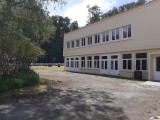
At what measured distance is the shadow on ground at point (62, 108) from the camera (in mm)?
11500

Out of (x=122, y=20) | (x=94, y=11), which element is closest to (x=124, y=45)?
(x=122, y=20)

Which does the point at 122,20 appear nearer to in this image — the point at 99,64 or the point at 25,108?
the point at 99,64

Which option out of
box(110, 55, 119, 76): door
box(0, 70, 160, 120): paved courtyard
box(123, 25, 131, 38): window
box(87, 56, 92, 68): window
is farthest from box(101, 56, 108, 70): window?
box(0, 70, 160, 120): paved courtyard

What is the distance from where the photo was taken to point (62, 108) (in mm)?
13141

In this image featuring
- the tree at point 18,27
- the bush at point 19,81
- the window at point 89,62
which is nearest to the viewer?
the tree at point 18,27

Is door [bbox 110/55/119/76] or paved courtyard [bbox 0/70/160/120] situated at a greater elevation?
door [bbox 110/55/119/76]

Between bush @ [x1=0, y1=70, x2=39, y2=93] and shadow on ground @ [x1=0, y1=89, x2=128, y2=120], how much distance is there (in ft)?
11.6

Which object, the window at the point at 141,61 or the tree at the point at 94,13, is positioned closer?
the window at the point at 141,61

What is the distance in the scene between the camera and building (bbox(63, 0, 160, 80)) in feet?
94.1

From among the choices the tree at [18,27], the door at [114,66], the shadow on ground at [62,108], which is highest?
the tree at [18,27]

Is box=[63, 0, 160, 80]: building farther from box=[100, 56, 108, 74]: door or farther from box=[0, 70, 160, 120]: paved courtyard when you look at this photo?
box=[0, 70, 160, 120]: paved courtyard

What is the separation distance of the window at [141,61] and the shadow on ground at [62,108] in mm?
14769

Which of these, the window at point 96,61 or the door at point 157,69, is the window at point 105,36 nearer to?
the window at point 96,61

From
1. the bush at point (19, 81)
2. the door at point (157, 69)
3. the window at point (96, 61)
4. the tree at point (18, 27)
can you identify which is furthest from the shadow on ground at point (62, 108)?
the window at point (96, 61)
